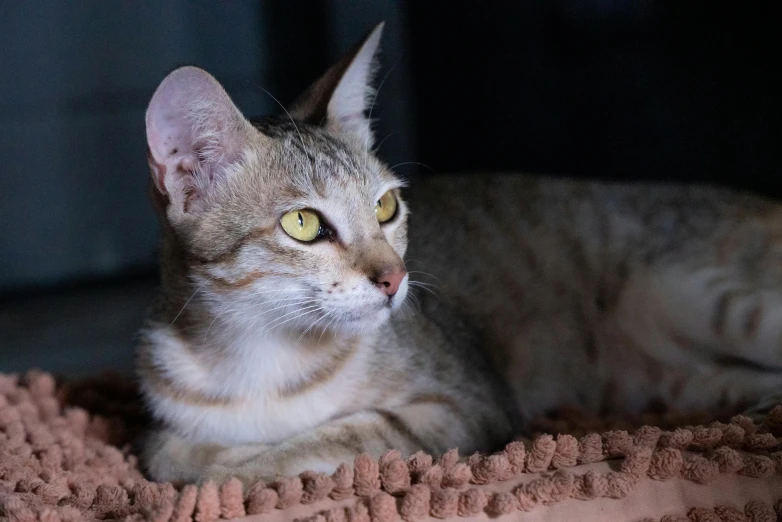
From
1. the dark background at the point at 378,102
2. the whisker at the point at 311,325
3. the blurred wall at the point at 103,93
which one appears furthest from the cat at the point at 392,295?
the blurred wall at the point at 103,93

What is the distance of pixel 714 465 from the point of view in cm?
125

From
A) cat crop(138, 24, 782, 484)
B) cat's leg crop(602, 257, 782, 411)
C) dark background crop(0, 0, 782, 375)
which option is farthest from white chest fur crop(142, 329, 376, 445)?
dark background crop(0, 0, 782, 375)

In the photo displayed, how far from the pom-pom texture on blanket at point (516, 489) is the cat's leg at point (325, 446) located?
5.6 inches

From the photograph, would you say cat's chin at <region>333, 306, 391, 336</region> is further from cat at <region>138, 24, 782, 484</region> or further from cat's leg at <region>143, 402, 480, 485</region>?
cat's leg at <region>143, 402, 480, 485</region>

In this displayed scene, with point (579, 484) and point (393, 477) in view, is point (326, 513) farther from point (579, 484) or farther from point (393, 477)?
point (579, 484)

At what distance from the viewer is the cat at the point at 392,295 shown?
4.73 feet

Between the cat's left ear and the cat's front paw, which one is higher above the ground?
the cat's left ear

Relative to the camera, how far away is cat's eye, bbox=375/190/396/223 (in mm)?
1606

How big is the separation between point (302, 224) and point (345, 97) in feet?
1.47

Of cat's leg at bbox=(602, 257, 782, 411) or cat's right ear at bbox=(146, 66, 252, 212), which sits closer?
cat's right ear at bbox=(146, 66, 252, 212)

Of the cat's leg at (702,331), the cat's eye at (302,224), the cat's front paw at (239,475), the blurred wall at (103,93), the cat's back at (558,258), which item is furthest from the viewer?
the blurred wall at (103,93)

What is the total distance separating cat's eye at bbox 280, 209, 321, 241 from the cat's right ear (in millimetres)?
173

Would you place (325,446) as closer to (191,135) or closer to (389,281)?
(389,281)

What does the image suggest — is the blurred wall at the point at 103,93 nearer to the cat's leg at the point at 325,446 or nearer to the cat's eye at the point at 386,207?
the cat's eye at the point at 386,207
